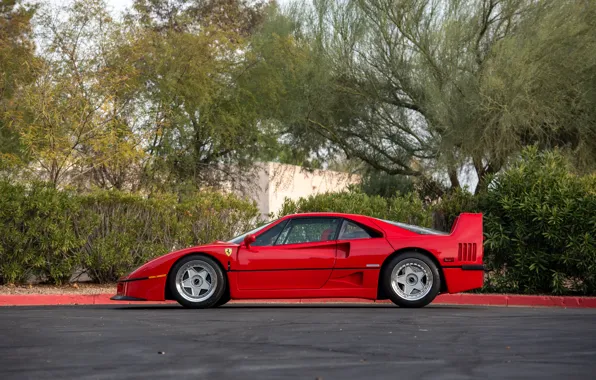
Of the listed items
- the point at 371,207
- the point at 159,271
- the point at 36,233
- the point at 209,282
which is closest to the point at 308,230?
the point at 209,282

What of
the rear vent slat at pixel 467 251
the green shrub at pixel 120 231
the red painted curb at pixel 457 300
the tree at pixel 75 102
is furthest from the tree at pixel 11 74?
the rear vent slat at pixel 467 251

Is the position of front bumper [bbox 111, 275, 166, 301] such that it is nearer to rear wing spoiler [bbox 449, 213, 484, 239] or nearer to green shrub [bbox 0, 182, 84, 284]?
rear wing spoiler [bbox 449, 213, 484, 239]

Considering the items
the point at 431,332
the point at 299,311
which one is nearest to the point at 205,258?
the point at 299,311

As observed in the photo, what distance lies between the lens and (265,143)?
30.9 metres

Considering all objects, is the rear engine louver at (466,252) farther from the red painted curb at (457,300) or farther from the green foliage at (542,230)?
the green foliage at (542,230)

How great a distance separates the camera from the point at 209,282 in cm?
1252

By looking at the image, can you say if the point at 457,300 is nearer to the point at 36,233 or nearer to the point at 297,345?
the point at 36,233

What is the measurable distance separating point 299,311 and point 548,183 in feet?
18.9

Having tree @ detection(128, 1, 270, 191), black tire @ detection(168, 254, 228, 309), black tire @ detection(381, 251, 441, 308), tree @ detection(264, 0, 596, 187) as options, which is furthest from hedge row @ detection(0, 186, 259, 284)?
tree @ detection(128, 1, 270, 191)

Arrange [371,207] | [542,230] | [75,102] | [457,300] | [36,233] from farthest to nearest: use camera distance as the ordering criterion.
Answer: [75,102] < [371,207] < [36,233] < [542,230] < [457,300]

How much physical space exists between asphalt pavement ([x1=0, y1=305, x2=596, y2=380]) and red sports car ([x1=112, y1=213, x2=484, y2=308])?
0.63 metres

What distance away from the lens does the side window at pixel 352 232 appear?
12680 millimetres

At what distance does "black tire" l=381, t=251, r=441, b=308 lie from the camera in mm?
12344

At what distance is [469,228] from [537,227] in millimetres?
3193
